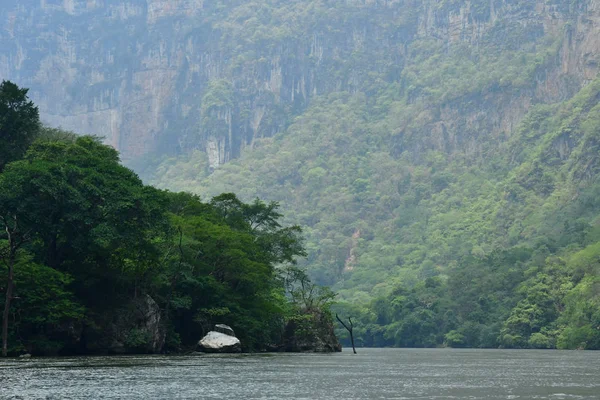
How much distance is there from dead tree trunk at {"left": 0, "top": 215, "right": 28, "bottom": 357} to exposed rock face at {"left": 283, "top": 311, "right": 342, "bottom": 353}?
4870cm

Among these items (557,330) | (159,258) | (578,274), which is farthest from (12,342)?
(578,274)

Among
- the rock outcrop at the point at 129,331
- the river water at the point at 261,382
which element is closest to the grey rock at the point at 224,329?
the rock outcrop at the point at 129,331

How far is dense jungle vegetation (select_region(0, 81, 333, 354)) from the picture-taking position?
6731 cm

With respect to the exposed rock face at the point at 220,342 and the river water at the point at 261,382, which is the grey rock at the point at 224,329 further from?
the river water at the point at 261,382

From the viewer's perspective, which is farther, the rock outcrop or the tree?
the tree

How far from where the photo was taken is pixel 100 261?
75375 millimetres

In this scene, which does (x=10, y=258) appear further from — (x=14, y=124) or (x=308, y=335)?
(x=308, y=335)

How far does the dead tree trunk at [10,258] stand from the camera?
63.2m

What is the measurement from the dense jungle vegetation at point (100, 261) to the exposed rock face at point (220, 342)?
166cm

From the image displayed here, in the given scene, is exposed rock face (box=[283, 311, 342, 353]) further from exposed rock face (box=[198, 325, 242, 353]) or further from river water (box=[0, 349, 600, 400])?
river water (box=[0, 349, 600, 400])

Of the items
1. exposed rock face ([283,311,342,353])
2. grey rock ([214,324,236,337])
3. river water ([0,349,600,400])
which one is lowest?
river water ([0,349,600,400])

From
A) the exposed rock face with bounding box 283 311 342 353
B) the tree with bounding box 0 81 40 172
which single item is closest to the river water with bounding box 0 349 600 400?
the tree with bounding box 0 81 40 172

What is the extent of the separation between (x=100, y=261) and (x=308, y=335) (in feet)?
135

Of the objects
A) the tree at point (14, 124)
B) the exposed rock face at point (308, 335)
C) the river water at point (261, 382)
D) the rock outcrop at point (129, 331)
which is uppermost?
the tree at point (14, 124)
